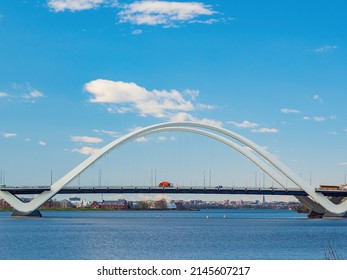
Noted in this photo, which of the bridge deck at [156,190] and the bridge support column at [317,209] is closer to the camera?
the bridge deck at [156,190]

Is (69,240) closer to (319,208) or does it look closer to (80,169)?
(80,169)

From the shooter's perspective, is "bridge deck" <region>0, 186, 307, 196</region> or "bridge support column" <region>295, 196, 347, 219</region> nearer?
"bridge deck" <region>0, 186, 307, 196</region>

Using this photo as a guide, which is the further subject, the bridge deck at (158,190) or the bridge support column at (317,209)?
the bridge support column at (317,209)

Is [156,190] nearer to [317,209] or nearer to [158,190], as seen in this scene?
[158,190]

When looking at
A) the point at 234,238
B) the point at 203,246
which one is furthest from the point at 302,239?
the point at 203,246

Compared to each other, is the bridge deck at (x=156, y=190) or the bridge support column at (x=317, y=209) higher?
the bridge deck at (x=156, y=190)

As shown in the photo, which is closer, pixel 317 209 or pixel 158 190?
pixel 158 190

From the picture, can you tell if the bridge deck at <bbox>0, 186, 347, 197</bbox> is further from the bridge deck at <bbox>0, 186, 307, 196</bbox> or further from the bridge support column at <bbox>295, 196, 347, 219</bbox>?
the bridge support column at <bbox>295, 196, 347, 219</bbox>

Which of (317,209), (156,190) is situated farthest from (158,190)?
(317,209)

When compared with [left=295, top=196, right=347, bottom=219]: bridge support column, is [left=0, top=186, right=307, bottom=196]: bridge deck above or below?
above

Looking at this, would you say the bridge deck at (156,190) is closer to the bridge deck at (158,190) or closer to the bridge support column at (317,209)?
the bridge deck at (158,190)

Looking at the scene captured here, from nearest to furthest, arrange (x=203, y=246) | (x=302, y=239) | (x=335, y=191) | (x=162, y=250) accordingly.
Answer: (x=162, y=250) < (x=203, y=246) < (x=302, y=239) < (x=335, y=191)
